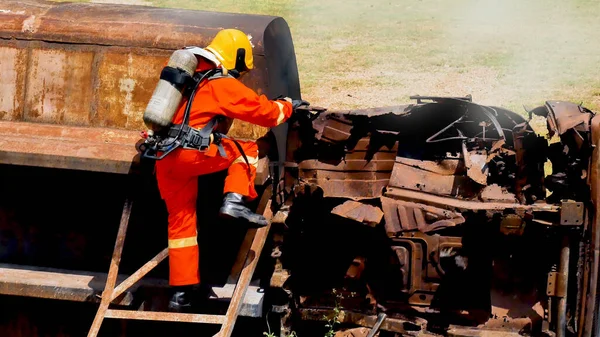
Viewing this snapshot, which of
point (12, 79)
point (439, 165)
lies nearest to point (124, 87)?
point (12, 79)

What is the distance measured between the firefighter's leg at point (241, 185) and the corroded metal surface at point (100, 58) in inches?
14.8

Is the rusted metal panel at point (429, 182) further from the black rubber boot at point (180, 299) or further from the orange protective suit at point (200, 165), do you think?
the black rubber boot at point (180, 299)

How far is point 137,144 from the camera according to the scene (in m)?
4.72

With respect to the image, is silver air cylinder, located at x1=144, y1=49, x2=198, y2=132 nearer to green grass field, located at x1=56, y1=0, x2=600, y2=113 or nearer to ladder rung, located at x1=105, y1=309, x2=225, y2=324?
ladder rung, located at x1=105, y1=309, x2=225, y2=324

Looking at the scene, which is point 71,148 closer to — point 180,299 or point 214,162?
point 214,162

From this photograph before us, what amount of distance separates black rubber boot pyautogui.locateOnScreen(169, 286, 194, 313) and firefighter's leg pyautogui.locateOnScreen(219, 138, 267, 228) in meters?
0.55

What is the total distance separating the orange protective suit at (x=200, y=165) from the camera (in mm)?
4281

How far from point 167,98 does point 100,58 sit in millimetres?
1060

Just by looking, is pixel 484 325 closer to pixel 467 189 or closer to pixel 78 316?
pixel 467 189

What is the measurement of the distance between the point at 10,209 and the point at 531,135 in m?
3.35

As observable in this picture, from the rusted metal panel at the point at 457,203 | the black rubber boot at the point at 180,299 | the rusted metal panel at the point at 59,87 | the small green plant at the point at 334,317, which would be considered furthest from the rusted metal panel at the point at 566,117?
the rusted metal panel at the point at 59,87

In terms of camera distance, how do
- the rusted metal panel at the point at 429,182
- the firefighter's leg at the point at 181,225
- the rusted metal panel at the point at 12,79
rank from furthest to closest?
the rusted metal panel at the point at 12,79 → the rusted metal panel at the point at 429,182 → the firefighter's leg at the point at 181,225

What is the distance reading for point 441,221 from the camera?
460cm

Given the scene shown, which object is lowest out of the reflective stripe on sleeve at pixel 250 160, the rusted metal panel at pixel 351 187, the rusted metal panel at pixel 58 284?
the rusted metal panel at pixel 58 284
